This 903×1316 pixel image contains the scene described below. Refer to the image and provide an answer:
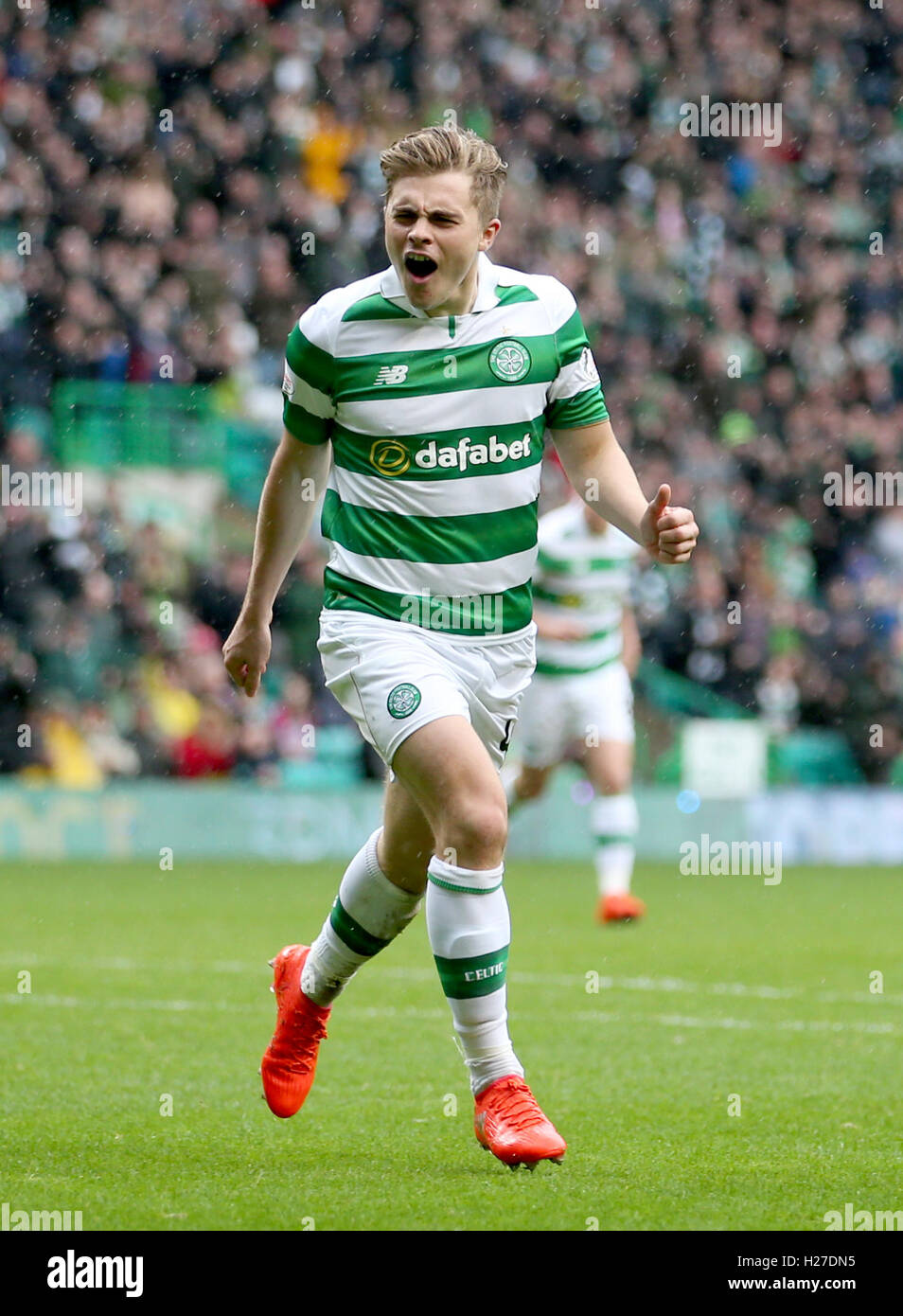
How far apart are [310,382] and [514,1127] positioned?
1.89 metres

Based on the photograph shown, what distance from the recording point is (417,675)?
4832 mm

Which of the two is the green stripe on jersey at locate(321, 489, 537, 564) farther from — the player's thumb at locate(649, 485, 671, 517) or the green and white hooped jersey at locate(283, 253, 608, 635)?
the player's thumb at locate(649, 485, 671, 517)

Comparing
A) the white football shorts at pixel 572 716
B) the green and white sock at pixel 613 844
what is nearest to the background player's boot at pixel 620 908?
the green and white sock at pixel 613 844

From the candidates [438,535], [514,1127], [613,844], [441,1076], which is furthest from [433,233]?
[613,844]

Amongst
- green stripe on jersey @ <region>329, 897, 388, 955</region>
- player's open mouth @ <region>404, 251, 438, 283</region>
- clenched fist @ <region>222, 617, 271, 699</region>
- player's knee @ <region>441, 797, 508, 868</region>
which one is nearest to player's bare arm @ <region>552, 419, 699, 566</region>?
player's open mouth @ <region>404, 251, 438, 283</region>

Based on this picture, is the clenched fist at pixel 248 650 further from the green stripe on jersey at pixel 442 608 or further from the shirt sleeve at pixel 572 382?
the shirt sleeve at pixel 572 382

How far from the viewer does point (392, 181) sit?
4984mm

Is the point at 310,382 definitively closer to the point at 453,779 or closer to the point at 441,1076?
the point at 453,779

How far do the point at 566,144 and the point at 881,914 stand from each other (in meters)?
11.3

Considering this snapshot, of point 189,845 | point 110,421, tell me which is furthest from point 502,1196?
point 110,421

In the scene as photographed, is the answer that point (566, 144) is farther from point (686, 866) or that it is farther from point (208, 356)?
point (686, 866)

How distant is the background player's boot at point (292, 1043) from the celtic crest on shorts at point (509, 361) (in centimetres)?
169

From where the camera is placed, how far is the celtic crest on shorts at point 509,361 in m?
5.04

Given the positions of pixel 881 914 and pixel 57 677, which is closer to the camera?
pixel 881 914
